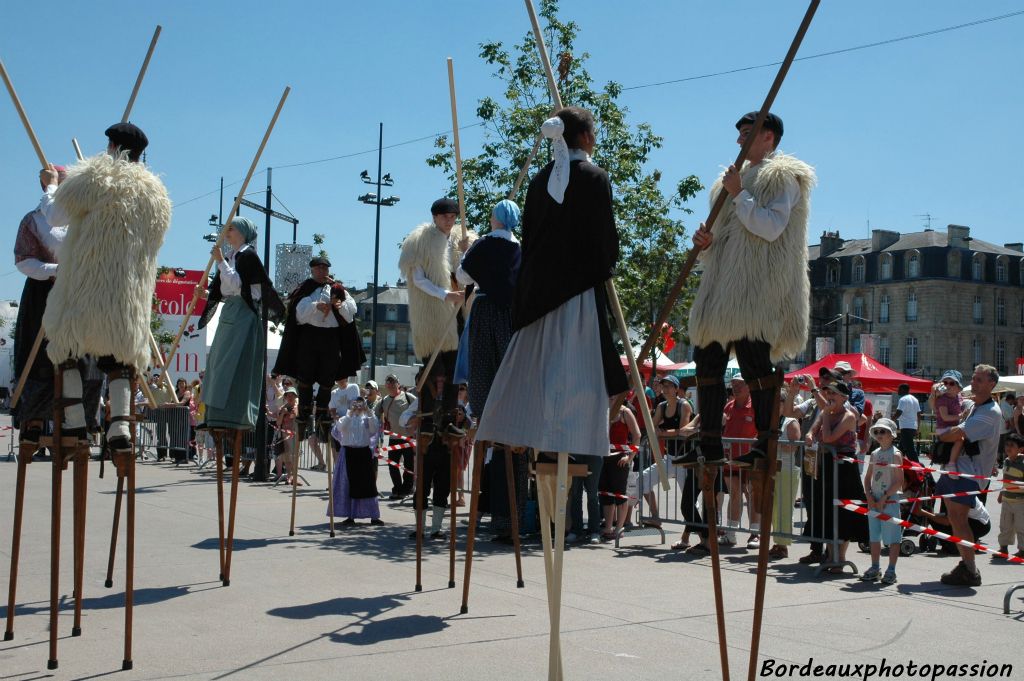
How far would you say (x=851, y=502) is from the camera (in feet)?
33.2

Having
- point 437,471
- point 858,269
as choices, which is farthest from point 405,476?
point 858,269

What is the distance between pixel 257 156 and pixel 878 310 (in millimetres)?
84076

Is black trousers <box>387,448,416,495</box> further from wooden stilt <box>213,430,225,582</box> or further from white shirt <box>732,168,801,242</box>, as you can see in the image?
white shirt <box>732,168,801,242</box>

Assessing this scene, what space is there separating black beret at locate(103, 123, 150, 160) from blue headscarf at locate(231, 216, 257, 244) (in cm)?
221

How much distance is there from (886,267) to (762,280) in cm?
8480

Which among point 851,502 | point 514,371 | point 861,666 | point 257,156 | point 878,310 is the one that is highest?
point 878,310

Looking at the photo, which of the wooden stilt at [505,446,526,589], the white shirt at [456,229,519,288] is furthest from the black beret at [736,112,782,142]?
the wooden stilt at [505,446,526,589]

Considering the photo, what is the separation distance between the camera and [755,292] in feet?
17.9

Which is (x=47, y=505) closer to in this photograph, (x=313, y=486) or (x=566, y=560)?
(x=313, y=486)

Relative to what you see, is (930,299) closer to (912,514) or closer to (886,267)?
(886,267)

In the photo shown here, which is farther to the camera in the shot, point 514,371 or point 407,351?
point 407,351

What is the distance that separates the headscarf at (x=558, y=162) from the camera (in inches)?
205

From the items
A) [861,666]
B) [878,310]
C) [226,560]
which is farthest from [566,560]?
[878,310]

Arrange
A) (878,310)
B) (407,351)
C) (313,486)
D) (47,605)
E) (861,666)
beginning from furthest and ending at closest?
(407,351), (878,310), (313,486), (47,605), (861,666)
